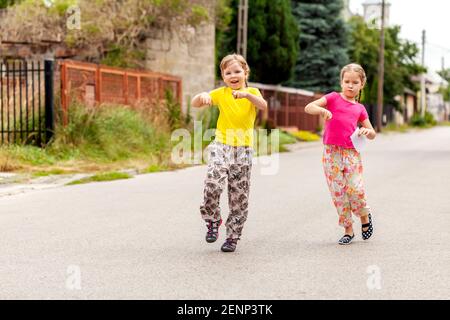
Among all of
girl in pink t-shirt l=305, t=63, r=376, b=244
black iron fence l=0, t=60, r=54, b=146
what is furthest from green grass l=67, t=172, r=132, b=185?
girl in pink t-shirt l=305, t=63, r=376, b=244

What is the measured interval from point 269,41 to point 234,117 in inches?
1022

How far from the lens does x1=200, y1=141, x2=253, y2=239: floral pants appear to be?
6352 mm

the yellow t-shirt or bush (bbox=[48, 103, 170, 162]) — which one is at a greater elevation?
the yellow t-shirt

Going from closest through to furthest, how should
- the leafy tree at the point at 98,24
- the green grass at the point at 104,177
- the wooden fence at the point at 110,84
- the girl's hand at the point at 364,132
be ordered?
the girl's hand at the point at 364,132 → the green grass at the point at 104,177 → the wooden fence at the point at 110,84 → the leafy tree at the point at 98,24

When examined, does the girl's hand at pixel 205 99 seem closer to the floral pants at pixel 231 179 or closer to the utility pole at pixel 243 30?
the floral pants at pixel 231 179

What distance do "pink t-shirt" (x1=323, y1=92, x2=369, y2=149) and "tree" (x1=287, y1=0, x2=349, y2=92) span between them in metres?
32.7

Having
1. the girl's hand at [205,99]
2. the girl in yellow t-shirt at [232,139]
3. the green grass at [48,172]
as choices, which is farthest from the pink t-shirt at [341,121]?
the green grass at [48,172]

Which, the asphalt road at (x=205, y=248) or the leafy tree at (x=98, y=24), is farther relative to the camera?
the leafy tree at (x=98, y=24)

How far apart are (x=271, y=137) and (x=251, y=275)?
19196 millimetres

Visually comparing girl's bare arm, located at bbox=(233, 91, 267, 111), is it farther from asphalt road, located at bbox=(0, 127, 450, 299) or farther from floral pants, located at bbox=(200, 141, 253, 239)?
asphalt road, located at bbox=(0, 127, 450, 299)

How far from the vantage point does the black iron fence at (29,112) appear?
1548 cm

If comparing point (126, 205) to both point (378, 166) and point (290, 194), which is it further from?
point (378, 166)
